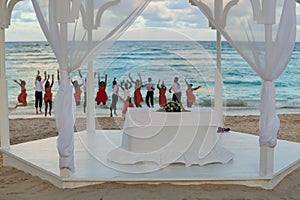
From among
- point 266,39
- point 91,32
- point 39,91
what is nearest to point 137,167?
point 91,32

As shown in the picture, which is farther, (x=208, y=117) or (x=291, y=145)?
(x=291, y=145)

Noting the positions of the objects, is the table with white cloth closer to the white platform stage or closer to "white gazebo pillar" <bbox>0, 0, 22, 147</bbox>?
the white platform stage

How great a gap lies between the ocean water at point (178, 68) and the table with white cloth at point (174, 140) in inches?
474

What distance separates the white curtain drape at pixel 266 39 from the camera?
5180 mm

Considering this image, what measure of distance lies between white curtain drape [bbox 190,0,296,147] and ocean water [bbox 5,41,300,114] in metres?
12.9

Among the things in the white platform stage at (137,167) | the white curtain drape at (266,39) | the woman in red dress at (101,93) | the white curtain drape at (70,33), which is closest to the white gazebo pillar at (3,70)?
the white platform stage at (137,167)

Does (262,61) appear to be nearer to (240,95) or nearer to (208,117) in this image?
(208,117)

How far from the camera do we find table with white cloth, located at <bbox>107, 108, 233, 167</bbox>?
6.03 m

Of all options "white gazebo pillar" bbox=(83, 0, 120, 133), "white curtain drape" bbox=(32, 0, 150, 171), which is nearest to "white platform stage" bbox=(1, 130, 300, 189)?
"white curtain drape" bbox=(32, 0, 150, 171)

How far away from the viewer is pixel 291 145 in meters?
7.36

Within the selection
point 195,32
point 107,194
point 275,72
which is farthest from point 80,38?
point 195,32

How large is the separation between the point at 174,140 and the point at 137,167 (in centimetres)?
57

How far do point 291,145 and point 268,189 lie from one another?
7.01 ft

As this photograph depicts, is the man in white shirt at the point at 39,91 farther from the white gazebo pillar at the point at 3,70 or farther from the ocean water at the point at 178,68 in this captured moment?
the white gazebo pillar at the point at 3,70
